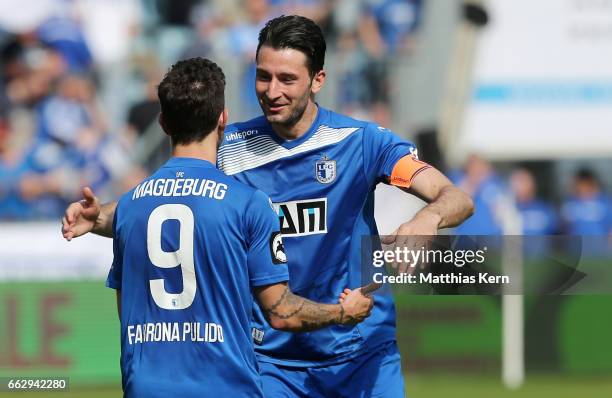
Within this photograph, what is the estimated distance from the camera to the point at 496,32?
16.3 m

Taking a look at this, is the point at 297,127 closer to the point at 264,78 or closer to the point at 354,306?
the point at 264,78

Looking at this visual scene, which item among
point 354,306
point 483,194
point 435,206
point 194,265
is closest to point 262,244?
point 194,265

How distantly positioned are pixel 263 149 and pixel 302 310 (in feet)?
4.03

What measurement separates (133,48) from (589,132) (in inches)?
249

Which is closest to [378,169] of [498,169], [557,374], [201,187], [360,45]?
[201,187]

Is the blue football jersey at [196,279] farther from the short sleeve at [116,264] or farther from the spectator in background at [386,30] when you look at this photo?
the spectator in background at [386,30]

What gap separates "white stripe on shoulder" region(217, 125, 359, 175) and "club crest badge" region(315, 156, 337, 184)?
10cm

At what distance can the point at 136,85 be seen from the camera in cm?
1527

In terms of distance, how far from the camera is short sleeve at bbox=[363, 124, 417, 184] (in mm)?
5582

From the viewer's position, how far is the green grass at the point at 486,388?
11.8m

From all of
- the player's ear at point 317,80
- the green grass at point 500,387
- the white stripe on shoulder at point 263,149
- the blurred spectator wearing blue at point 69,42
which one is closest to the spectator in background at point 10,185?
→ the blurred spectator wearing blue at point 69,42

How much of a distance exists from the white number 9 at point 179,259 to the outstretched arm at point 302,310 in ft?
1.00

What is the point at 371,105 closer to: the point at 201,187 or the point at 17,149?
the point at 17,149

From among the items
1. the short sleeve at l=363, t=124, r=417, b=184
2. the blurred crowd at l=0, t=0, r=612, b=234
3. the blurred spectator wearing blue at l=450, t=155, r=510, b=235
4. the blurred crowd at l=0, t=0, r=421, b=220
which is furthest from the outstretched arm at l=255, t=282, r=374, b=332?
the blurred crowd at l=0, t=0, r=421, b=220
